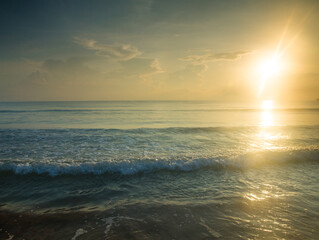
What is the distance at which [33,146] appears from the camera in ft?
39.0

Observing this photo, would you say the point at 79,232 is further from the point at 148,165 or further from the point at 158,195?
the point at 148,165

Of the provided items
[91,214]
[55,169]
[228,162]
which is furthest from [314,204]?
[55,169]

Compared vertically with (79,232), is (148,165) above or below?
above

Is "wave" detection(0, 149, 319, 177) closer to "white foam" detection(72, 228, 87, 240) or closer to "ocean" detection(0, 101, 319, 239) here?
"ocean" detection(0, 101, 319, 239)

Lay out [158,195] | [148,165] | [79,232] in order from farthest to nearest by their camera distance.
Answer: [148,165]
[158,195]
[79,232]

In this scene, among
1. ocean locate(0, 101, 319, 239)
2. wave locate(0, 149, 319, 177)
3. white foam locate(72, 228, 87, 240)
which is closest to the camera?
white foam locate(72, 228, 87, 240)

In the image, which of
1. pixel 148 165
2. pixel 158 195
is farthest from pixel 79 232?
pixel 148 165

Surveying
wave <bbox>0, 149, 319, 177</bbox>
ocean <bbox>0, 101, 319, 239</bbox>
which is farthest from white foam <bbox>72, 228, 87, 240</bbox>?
wave <bbox>0, 149, 319, 177</bbox>

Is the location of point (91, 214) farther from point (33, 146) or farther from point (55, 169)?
point (33, 146)

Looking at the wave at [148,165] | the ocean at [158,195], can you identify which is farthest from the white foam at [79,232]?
the wave at [148,165]

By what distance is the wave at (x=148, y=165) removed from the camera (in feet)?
25.8

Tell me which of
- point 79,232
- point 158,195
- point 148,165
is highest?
point 148,165

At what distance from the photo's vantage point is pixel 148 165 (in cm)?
841

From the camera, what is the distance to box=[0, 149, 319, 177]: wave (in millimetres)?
7852
